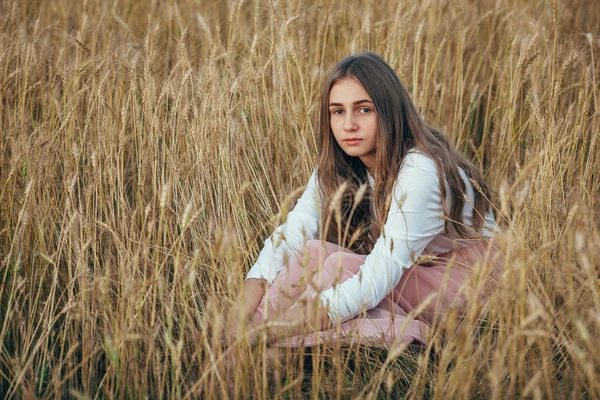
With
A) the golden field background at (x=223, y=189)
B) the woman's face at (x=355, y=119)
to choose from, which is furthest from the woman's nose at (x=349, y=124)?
the golden field background at (x=223, y=189)

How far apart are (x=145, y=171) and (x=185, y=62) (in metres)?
0.42

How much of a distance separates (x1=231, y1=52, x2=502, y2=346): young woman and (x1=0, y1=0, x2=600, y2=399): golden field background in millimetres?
115

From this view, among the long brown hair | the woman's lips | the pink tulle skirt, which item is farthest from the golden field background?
the woman's lips

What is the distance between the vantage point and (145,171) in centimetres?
231

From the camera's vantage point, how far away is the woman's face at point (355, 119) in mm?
2102

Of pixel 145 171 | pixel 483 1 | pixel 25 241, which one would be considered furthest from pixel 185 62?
pixel 483 1

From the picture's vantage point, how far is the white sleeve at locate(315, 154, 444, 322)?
70.8 inches

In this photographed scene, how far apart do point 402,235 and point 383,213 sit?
0.24 meters

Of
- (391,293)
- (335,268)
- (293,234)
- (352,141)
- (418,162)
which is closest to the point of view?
(391,293)

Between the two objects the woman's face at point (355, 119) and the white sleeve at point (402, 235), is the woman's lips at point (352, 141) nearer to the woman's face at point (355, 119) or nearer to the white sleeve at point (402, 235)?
the woman's face at point (355, 119)

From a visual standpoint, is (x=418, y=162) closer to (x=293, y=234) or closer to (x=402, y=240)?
(x=402, y=240)

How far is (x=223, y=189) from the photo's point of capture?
2391mm

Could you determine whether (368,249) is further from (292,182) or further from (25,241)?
(25,241)

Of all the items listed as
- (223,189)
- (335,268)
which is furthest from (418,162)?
(223,189)
